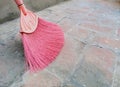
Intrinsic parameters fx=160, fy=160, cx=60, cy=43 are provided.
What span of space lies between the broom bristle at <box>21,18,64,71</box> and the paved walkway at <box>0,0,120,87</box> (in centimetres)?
4

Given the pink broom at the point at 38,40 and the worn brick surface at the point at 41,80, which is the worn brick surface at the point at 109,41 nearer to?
the pink broom at the point at 38,40

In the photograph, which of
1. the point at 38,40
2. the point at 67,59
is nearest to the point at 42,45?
the point at 38,40

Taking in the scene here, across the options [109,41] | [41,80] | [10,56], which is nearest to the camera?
[41,80]

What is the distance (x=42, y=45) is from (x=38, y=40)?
46 millimetres

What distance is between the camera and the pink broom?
917mm

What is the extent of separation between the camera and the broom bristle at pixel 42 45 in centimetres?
91

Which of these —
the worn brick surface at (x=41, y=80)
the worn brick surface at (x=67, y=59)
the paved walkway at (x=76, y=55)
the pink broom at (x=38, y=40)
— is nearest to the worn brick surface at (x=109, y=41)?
the paved walkway at (x=76, y=55)

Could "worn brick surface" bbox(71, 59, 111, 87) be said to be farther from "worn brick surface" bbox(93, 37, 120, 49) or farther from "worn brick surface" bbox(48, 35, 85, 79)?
"worn brick surface" bbox(93, 37, 120, 49)

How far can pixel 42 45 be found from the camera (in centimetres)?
100

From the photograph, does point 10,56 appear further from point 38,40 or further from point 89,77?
point 89,77

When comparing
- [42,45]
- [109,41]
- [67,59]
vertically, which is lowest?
[109,41]

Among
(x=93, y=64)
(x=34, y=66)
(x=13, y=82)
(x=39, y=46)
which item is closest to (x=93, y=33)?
(x=93, y=64)

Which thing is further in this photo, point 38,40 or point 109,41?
point 109,41

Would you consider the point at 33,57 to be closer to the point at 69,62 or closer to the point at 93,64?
the point at 69,62
